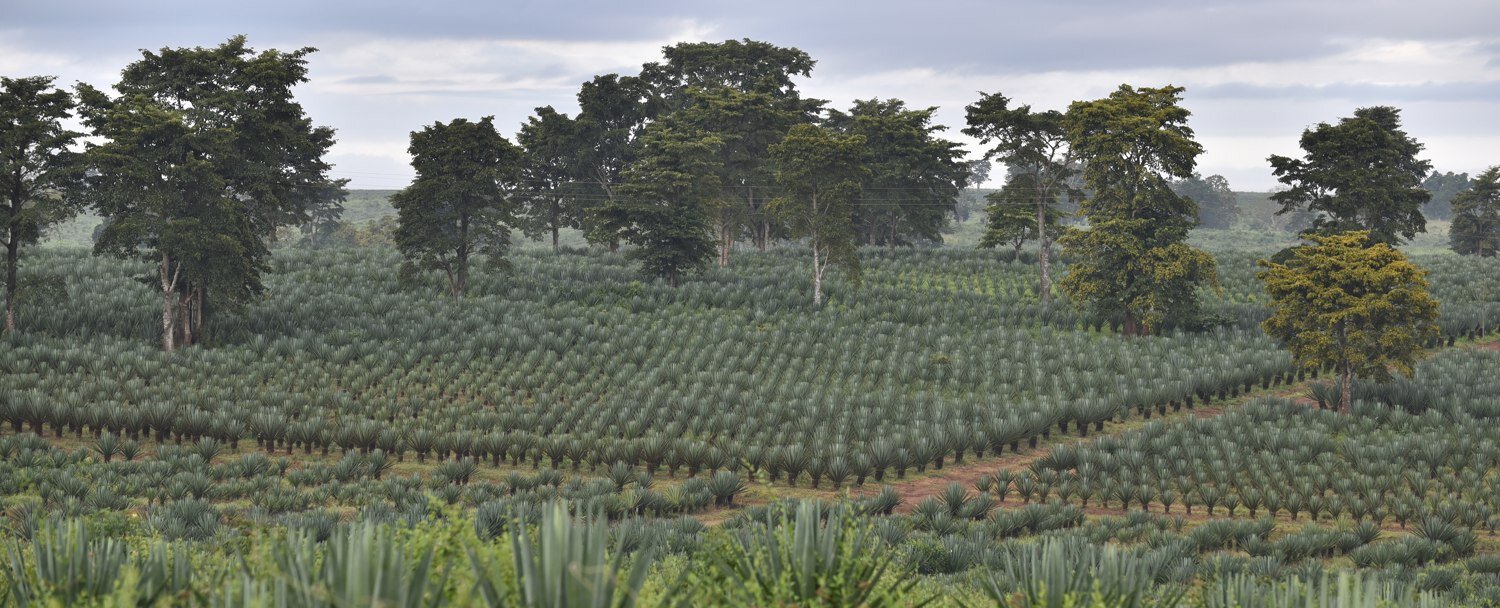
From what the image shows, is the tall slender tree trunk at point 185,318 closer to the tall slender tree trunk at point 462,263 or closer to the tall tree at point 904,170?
the tall slender tree trunk at point 462,263

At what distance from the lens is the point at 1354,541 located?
1596cm

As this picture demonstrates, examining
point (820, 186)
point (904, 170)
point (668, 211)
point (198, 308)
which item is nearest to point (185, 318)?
point (198, 308)

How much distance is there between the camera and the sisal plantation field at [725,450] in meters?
5.52

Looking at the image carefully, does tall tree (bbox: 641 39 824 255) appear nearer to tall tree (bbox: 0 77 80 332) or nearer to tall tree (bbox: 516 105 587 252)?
tall tree (bbox: 516 105 587 252)

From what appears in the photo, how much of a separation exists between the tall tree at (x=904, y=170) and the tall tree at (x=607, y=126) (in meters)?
12.1

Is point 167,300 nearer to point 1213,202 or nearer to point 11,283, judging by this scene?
point 11,283

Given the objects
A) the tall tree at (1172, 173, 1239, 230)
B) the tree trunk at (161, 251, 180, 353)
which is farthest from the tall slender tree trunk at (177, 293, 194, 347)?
the tall tree at (1172, 173, 1239, 230)

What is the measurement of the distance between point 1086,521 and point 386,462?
13713mm

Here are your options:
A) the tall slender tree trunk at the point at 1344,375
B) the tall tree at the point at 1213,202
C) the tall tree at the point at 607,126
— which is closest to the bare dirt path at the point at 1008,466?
the tall slender tree trunk at the point at 1344,375

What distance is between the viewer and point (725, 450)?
72.5 ft

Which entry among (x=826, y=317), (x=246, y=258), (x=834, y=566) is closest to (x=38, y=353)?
(x=246, y=258)

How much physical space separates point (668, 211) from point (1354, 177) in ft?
84.2

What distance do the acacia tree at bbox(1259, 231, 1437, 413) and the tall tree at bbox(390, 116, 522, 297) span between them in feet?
84.1

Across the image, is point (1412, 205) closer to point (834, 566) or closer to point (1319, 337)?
point (1319, 337)
